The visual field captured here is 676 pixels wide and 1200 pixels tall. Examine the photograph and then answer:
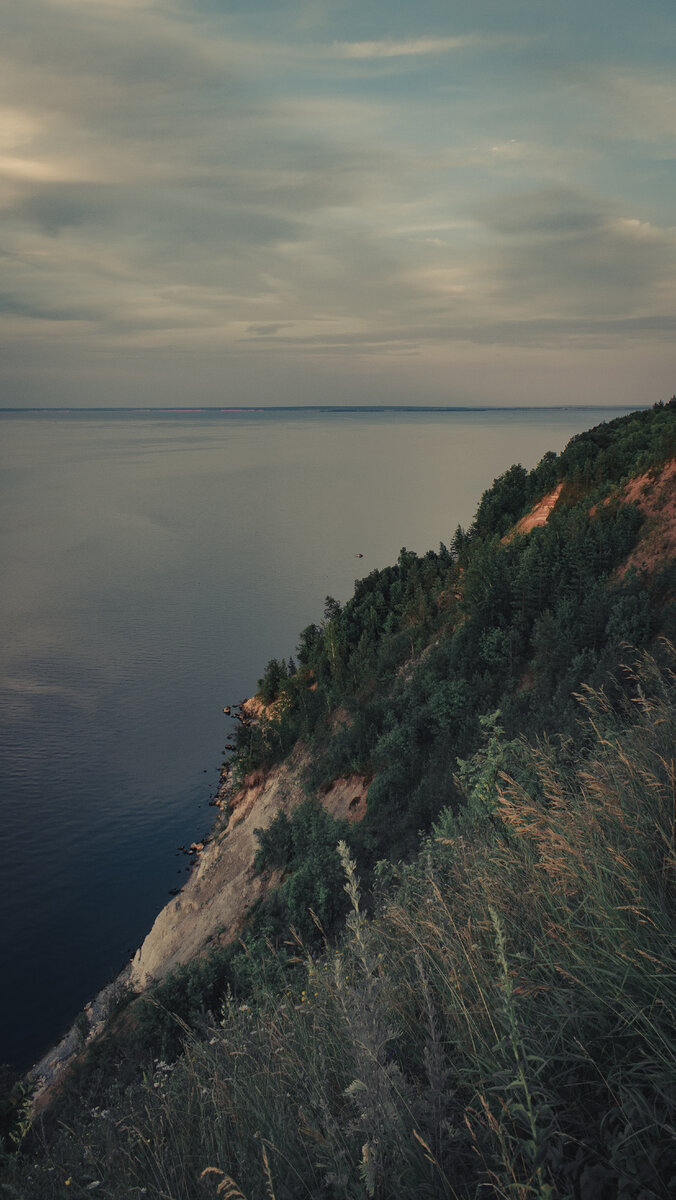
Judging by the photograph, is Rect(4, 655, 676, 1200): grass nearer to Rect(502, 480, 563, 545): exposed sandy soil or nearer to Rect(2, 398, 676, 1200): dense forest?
Rect(2, 398, 676, 1200): dense forest

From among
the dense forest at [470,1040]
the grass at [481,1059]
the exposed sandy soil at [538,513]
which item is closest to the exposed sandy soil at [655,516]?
the exposed sandy soil at [538,513]

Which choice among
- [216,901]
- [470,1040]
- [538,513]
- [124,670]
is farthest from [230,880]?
[124,670]

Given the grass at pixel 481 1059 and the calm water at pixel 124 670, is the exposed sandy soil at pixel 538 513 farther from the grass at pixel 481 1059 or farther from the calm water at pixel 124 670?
the grass at pixel 481 1059

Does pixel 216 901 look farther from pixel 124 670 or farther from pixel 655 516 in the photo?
pixel 124 670

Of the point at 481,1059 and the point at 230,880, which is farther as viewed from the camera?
the point at 230,880

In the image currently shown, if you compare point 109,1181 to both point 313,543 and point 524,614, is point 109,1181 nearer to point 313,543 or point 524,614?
point 524,614

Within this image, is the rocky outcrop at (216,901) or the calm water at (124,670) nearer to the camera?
the rocky outcrop at (216,901)
